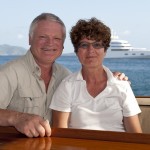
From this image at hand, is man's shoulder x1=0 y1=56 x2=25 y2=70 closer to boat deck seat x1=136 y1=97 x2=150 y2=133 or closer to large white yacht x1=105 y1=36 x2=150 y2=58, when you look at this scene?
boat deck seat x1=136 y1=97 x2=150 y2=133

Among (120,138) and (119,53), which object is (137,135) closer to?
(120,138)

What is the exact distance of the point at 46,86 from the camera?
5.72 ft

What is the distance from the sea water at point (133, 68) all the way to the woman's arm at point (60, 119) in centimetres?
1947

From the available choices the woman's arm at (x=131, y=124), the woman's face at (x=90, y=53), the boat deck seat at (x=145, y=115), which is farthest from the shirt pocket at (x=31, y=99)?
the boat deck seat at (x=145, y=115)

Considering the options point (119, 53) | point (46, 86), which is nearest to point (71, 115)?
point (46, 86)

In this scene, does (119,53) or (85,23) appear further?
(119,53)

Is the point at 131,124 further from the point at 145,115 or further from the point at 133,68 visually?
the point at 133,68

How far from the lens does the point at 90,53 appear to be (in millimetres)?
1586

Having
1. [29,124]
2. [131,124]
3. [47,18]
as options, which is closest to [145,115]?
[131,124]

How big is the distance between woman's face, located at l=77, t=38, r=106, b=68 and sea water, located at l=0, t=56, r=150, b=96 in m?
19.4

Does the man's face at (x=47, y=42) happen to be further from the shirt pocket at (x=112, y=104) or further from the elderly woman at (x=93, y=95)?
the shirt pocket at (x=112, y=104)

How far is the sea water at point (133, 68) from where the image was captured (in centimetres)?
2289

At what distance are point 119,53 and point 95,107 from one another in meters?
34.1

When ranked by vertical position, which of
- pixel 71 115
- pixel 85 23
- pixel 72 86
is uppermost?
pixel 85 23
